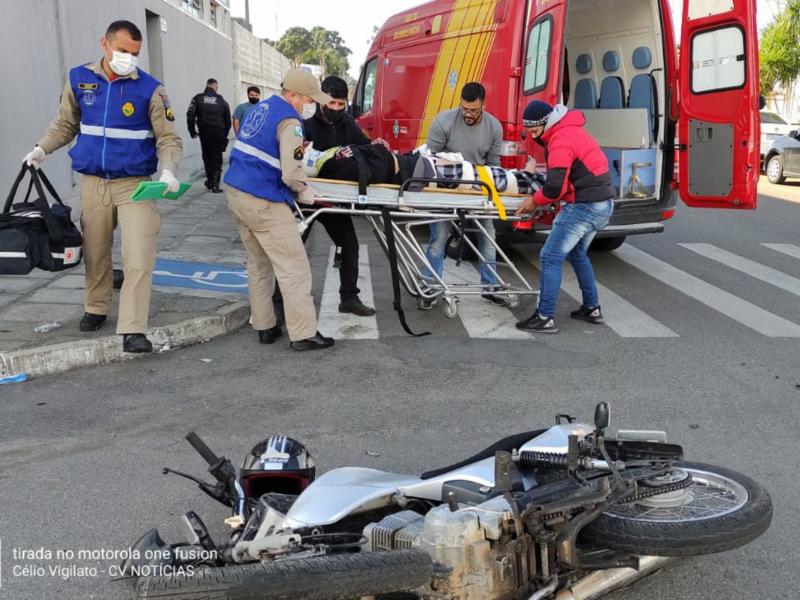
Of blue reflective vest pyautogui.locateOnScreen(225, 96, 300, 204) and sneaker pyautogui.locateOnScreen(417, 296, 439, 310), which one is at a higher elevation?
blue reflective vest pyautogui.locateOnScreen(225, 96, 300, 204)

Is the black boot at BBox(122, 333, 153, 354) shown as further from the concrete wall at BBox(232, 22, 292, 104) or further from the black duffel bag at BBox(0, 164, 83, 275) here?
the concrete wall at BBox(232, 22, 292, 104)

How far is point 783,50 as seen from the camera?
1029 inches

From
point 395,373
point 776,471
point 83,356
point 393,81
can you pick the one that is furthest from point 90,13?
A: point 776,471

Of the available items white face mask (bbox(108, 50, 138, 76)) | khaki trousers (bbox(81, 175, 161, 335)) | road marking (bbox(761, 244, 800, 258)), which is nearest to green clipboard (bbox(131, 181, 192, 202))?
khaki trousers (bbox(81, 175, 161, 335))

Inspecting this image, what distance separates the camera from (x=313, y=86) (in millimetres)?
5293

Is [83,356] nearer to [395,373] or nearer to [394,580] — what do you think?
[395,373]

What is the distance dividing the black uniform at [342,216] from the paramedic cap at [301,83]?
1110 millimetres

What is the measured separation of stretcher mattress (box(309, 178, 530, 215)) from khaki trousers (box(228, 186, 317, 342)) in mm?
351

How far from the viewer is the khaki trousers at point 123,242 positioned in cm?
531

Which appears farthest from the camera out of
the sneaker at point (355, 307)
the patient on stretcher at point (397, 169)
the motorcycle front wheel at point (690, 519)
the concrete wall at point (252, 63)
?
the concrete wall at point (252, 63)

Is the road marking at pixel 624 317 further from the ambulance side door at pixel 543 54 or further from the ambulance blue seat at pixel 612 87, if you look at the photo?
the ambulance blue seat at pixel 612 87

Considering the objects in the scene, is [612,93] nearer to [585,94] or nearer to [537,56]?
[585,94]

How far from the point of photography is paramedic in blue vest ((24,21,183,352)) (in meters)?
5.26

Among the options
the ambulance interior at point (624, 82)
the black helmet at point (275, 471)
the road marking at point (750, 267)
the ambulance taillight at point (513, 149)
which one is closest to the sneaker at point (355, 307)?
the ambulance taillight at point (513, 149)
